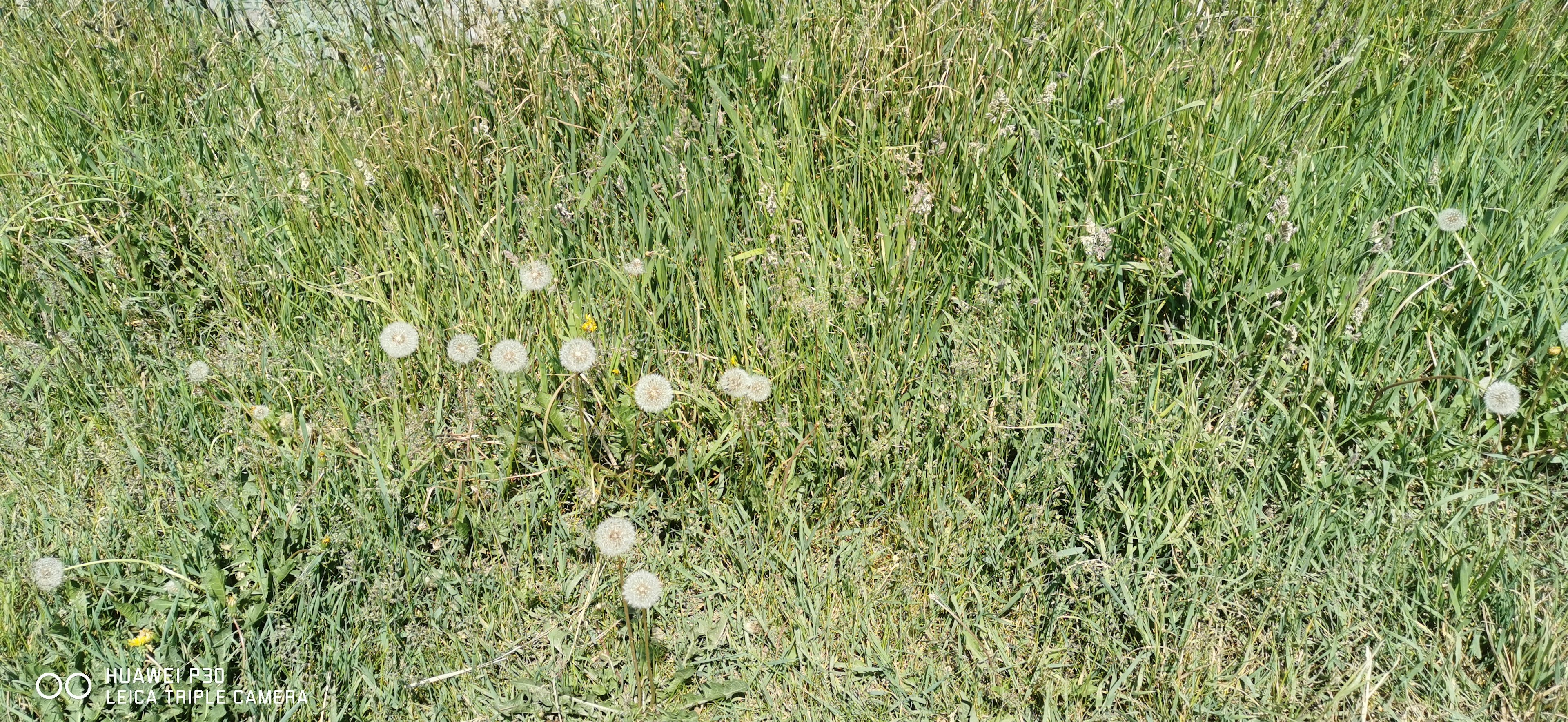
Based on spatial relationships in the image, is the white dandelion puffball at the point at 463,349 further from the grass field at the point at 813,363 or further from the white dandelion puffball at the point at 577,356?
the white dandelion puffball at the point at 577,356

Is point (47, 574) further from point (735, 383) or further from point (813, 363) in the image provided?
point (813, 363)

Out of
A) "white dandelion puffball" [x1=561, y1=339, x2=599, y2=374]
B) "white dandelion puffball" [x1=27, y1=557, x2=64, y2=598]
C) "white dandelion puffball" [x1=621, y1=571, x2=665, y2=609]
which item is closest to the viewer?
"white dandelion puffball" [x1=621, y1=571, x2=665, y2=609]

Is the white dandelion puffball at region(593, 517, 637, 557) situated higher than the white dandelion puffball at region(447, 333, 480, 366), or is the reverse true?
the white dandelion puffball at region(447, 333, 480, 366)

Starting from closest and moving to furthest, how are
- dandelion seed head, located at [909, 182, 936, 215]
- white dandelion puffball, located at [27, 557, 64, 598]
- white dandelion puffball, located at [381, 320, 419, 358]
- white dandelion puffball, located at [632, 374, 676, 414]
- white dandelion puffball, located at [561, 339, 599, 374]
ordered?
white dandelion puffball, located at [27, 557, 64, 598] → white dandelion puffball, located at [561, 339, 599, 374] → white dandelion puffball, located at [632, 374, 676, 414] → white dandelion puffball, located at [381, 320, 419, 358] → dandelion seed head, located at [909, 182, 936, 215]

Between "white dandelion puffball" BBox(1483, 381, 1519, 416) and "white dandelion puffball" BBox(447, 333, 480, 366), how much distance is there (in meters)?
2.15

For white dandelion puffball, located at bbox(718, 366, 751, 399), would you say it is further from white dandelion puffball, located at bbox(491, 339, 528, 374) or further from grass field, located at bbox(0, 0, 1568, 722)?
white dandelion puffball, located at bbox(491, 339, 528, 374)

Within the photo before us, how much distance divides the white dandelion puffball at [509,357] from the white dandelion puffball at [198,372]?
0.69 metres

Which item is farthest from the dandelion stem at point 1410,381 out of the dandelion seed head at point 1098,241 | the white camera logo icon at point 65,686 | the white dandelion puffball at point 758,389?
the white camera logo icon at point 65,686

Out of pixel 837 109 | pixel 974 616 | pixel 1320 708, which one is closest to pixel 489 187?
pixel 837 109

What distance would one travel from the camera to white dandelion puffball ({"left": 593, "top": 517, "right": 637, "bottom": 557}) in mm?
1739

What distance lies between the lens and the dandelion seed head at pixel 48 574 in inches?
71.1

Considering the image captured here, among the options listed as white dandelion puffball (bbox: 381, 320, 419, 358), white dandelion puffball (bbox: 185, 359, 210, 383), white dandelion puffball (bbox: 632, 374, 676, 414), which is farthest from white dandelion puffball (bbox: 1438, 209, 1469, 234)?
white dandelion puffball (bbox: 185, 359, 210, 383)

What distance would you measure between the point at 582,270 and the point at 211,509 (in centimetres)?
98

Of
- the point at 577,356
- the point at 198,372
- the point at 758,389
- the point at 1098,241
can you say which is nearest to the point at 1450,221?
the point at 1098,241
